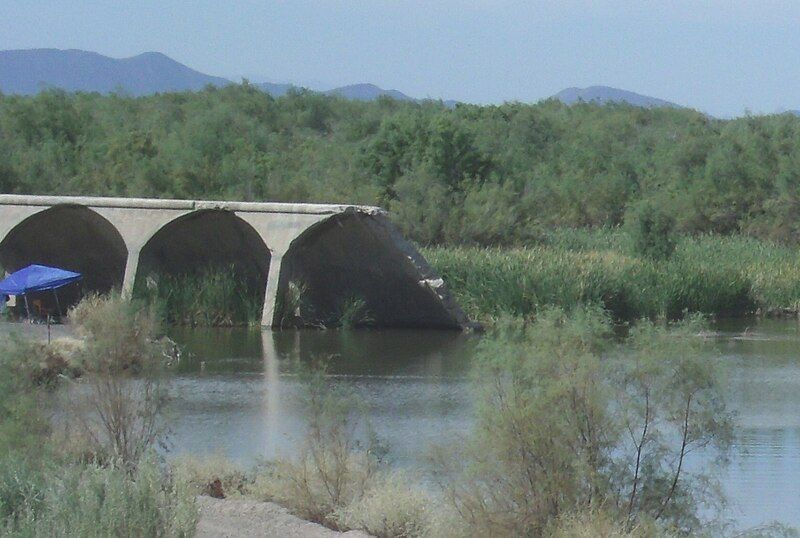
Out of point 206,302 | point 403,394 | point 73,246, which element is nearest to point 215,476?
point 403,394

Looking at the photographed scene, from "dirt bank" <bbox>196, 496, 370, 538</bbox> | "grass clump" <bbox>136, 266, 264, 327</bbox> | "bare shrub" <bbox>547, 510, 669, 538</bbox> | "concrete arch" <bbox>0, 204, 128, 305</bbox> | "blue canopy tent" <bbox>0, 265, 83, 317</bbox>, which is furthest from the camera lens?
"concrete arch" <bbox>0, 204, 128, 305</bbox>

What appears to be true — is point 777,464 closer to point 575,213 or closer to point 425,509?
point 425,509

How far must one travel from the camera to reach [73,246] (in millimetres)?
31781

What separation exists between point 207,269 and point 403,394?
1170 centimetres

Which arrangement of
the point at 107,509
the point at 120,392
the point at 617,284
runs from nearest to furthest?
1. the point at 107,509
2. the point at 120,392
3. the point at 617,284

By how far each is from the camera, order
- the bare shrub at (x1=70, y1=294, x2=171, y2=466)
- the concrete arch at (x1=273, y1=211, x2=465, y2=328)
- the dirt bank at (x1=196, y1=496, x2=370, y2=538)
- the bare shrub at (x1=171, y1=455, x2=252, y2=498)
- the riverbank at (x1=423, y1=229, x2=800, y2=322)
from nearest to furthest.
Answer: the dirt bank at (x1=196, y1=496, x2=370, y2=538)
the bare shrub at (x1=171, y1=455, x2=252, y2=498)
the bare shrub at (x1=70, y1=294, x2=171, y2=466)
the concrete arch at (x1=273, y1=211, x2=465, y2=328)
the riverbank at (x1=423, y1=229, x2=800, y2=322)

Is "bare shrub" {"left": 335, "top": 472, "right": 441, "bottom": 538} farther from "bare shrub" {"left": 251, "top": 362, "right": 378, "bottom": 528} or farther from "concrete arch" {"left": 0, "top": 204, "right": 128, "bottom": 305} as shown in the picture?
"concrete arch" {"left": 0, "top": 204, "right": 128, "bottom": 305}

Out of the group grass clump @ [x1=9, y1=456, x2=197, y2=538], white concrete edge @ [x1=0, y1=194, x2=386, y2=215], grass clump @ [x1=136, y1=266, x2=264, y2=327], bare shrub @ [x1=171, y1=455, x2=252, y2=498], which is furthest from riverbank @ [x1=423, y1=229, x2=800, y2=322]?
grass clump @ [x1=9, y1=456, x2=197, y2=538]

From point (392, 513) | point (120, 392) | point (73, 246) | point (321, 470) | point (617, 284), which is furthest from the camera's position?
point (73, 246)

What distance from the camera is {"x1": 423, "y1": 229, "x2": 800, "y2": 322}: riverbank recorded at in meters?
28.2

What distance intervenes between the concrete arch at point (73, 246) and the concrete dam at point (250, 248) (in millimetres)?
23

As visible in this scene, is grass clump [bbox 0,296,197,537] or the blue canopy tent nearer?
grass clump [bbox 0,296,197,537]

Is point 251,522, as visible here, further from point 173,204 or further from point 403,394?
point 173,204

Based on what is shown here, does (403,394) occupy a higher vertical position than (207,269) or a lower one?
lower
